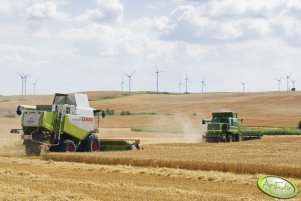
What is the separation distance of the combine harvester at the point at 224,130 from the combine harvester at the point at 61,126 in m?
12.3

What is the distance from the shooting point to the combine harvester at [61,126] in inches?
1260

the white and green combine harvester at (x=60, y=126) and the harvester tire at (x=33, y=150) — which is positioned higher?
the white and green combine harvester at (x=60, y=126)

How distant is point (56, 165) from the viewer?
2586 centimetres

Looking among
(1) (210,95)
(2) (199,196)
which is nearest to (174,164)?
(2) (199,196)

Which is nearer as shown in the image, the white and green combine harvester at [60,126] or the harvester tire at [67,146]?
the white and green combine harvester at [60,126]

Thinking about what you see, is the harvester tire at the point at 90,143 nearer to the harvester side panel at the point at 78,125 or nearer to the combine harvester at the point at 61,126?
the combine harvester at the point at 61,126

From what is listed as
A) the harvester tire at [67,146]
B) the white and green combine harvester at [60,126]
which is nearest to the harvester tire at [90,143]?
the white and green combine harvester at [60,126]

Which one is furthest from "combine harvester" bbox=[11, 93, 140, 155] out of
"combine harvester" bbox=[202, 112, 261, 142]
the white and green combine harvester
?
"combine harvester" bbox=[202, 112, 261, 142]

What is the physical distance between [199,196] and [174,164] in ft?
27.8

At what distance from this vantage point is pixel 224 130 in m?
45.7

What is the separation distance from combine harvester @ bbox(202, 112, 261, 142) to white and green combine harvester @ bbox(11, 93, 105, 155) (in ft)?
44.3

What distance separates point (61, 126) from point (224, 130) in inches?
661

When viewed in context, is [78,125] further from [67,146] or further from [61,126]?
[67,146]

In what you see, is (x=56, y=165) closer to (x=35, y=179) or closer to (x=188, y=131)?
(x=35, y=179)
